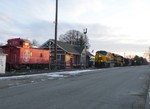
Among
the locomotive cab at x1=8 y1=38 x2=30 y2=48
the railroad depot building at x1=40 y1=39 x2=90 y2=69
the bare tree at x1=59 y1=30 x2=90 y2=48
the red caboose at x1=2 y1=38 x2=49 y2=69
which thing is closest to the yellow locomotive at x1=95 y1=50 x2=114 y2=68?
the railroad depot building at x1=40 y1=39 x2=90 y2=69

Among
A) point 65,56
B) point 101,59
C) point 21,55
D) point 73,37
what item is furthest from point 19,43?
point 73,37

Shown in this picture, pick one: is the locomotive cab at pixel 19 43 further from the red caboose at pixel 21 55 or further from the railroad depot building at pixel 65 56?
the railroad depot building at pixel 65 56

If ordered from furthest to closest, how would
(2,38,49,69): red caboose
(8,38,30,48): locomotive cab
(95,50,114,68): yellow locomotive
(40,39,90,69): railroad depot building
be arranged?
(95,50,114,68): yellow locomotive → (40,39,90,69): railroad depot building → (8,38,30,48): locomotive cab → (2,38,49,69): red caboose

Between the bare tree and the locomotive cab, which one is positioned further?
the bare tree

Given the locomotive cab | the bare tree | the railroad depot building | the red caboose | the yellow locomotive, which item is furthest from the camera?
the bare tree

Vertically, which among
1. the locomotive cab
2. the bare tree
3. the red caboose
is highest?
the bare tree

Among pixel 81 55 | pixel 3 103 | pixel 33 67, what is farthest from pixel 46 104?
pixel 81 55

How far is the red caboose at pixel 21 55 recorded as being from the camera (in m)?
40.6

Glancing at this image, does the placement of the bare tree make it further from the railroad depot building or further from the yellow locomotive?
Answer: the railroad depot building

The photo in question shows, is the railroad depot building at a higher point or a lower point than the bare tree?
lower

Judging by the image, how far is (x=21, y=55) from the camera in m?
41.2

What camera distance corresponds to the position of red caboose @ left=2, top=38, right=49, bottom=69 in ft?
133

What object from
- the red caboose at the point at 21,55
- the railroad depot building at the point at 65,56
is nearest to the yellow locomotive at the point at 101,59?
the railroad depot building at the point at 65,56

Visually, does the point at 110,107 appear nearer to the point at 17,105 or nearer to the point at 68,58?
the point at 17,105
